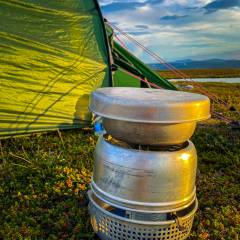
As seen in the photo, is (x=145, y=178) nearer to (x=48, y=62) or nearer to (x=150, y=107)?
(x=150, y=107)

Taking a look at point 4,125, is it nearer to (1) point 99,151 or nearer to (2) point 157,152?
(1) point 99,151

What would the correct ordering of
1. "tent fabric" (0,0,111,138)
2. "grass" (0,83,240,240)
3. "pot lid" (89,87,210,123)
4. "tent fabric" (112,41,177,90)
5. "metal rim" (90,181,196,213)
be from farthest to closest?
1. "tent fabric" (112,41,177,90)
2. "tent fabric" (0,0,111,138)
3. "grass" (0,83,240,240)
4. "metal rim" (90,181,196,213)
5. "pot lid" (89,87,210,123)

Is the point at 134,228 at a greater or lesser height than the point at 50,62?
lesser

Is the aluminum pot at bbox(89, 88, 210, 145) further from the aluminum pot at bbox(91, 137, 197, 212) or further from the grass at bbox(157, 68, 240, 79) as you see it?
the grass at bbox(157, 68, 240, 79)

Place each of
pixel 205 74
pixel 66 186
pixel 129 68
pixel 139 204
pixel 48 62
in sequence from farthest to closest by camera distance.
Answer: pixel 205 74 < pixel 129 68 < pixel 48 62 < pixel 66 186 < pixel 139 204

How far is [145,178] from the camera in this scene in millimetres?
2703

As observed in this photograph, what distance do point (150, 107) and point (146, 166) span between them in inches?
17.5

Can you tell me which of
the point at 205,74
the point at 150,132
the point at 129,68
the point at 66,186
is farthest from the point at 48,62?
the point at 205,74

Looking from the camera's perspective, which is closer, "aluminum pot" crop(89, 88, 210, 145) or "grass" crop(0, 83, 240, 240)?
"aluminum pot" crop(89, 88, 210, 145)

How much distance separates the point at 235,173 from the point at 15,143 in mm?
3344

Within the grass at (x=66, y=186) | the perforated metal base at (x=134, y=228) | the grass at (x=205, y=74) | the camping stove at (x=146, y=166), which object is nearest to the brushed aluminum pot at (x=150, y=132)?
the camping stove at (x=146, y=166)

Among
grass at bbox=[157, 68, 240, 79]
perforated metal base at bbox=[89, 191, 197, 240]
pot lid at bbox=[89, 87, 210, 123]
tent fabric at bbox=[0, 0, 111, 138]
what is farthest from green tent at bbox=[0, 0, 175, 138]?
grass at bbox=[157, 68, 240, 79]

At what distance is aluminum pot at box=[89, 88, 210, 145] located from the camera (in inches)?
104

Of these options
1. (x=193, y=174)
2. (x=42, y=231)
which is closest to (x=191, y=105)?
(x=193, y=174)
